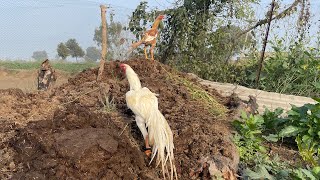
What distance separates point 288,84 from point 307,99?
0.80 m

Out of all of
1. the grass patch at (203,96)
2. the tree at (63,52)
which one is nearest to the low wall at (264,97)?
the grass patch at (203,96)

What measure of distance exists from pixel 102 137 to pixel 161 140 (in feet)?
1.47

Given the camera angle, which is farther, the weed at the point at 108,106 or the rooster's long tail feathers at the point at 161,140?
the weed at the point at 108,106

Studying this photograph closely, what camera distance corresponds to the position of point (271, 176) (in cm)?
340

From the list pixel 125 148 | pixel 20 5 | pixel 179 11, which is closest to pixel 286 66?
pixel 179 11

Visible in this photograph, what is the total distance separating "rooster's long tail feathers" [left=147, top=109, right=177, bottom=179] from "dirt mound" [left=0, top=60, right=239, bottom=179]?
0.12m

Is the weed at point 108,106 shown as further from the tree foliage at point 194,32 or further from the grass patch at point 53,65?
the grass patch at point 53,65

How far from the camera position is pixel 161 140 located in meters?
3.35

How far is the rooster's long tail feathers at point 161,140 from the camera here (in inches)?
131

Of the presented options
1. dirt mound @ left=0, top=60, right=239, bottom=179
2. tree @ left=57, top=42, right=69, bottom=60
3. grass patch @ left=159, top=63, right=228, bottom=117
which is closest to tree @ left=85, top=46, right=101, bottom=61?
tree @ left=57, top=42, right=69, bottom=60

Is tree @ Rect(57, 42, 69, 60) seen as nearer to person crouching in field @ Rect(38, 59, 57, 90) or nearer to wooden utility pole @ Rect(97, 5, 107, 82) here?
person crouching in field @ Rect(38, 59, 57, 90)

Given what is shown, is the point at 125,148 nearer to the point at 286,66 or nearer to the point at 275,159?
the point at 275,159

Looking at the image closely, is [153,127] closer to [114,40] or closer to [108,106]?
[108,106]

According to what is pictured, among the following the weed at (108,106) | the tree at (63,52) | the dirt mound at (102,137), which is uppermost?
the weed at (108,106)
